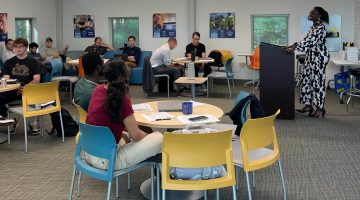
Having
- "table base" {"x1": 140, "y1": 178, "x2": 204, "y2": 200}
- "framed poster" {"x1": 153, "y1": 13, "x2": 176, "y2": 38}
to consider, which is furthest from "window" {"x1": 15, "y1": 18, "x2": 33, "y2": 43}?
"table base" {"x1": 140, "y1": 178, "x2": 204, "y2": 200}

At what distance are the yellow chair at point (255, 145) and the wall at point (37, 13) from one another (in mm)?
8289

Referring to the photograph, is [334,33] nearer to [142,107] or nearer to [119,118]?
[142,107]

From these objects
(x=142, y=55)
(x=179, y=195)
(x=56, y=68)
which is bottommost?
(x=179, y=195)

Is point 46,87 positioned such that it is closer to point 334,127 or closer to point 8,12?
point 334,127

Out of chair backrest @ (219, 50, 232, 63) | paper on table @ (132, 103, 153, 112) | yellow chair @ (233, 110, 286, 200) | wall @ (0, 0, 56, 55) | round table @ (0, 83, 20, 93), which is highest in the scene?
wall @ (0, 0, 56, 55)

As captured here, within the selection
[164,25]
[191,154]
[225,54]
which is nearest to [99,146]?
→ [191,154]

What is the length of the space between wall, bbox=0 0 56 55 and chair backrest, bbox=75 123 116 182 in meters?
7.87

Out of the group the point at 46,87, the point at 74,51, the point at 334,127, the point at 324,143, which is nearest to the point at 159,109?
the point at 46,87

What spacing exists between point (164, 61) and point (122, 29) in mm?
3357

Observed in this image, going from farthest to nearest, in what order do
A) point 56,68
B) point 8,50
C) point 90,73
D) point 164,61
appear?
point 164,61 → point 8,50 → point 56,68 → point 90,73

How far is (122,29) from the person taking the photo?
1322cm

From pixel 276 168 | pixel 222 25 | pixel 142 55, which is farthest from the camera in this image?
pixel 142 55

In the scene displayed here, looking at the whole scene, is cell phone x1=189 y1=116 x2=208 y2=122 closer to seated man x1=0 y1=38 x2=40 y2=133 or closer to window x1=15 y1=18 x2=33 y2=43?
seated man x1=0 y1=38 x2=40 y2=133

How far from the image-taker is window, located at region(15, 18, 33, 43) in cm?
1170
